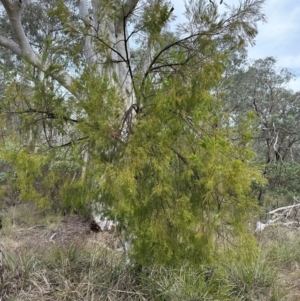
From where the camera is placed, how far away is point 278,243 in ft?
15.9

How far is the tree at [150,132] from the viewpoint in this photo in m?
2.56

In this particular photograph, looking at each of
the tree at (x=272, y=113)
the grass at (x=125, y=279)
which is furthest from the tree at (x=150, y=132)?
the tree at (x=272, y=113)

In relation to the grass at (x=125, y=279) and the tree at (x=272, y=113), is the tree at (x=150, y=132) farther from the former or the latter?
the tree at (x=272, y=113)

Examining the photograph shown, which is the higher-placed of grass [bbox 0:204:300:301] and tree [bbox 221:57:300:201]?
tree [bbox 221:57:300:201]

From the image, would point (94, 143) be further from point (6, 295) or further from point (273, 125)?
point (273, 125)

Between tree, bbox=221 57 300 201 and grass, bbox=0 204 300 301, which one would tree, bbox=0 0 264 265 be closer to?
grass, bbox=0 204 300 301

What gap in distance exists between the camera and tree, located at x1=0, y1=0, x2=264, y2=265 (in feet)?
8.39

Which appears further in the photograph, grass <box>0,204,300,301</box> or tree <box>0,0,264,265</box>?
grass <box>0,204,300,301</box>

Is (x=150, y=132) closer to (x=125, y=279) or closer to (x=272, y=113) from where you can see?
(x=125, y=279)

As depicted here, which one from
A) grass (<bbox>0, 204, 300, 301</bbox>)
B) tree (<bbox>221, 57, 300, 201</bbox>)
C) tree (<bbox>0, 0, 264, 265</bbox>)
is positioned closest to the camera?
tree (<bbox>0, 0, 264, 265</bbox>)

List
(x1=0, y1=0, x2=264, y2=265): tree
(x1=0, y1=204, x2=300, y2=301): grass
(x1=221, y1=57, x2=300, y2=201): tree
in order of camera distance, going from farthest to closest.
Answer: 1. (x1=221, y1=57, x2=300, y2=201): tree
2. (x1=0, y1=204, x2=300, y2=301): grass
3. (x1=0, y1=0, x2=264, y2=265): tree

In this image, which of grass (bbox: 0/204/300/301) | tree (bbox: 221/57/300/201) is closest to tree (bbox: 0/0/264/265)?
grass (bbox: 0/204/300/301)

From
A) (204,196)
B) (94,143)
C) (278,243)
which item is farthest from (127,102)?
(278,243)

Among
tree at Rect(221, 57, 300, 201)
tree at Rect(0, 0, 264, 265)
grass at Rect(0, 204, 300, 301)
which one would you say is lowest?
grass at Rect(0, 204, 300, 301)
